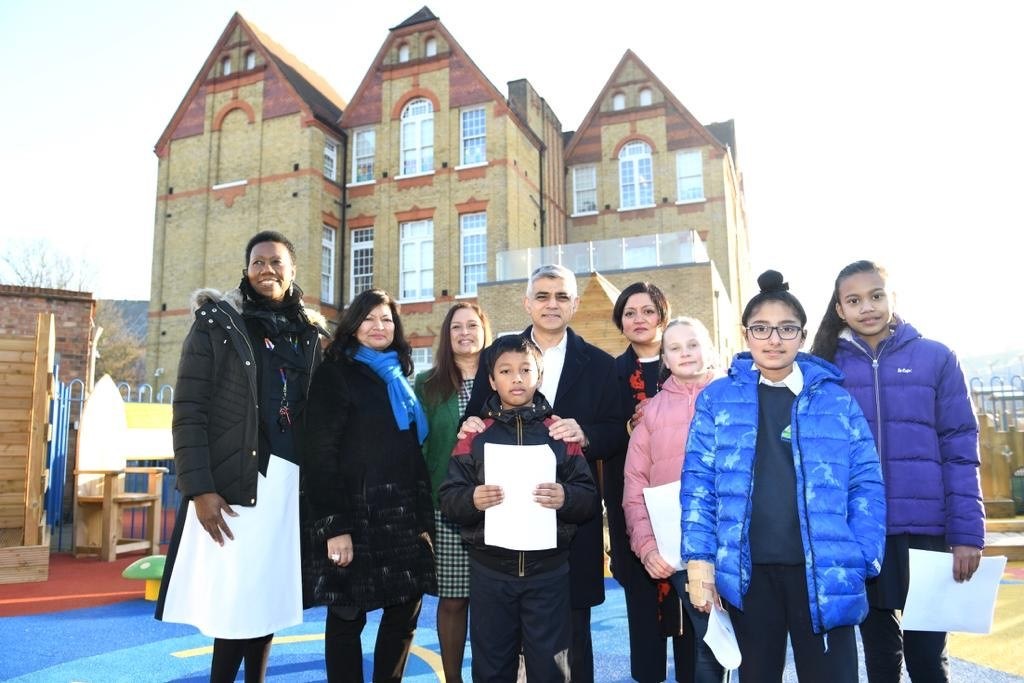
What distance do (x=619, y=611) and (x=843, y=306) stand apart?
3.76 meters

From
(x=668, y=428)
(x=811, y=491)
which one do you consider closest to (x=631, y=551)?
(x=668, y=428)

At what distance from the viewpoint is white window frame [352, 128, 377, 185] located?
23.5 meters

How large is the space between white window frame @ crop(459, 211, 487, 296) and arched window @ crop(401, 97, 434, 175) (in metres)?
2.57

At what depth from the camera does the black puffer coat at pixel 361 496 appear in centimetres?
324

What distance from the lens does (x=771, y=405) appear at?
9.09 ft

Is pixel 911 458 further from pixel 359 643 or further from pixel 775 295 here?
pixel 359 643

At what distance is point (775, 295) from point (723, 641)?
1394 millimetres

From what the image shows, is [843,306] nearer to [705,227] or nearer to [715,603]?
[715,603]

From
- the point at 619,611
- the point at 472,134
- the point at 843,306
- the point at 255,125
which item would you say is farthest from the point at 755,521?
the point at 255,125

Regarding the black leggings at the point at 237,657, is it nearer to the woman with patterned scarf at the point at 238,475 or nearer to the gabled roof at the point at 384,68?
the woman with patterned scarf at the point at 238,475

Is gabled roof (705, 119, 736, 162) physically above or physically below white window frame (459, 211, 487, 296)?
above

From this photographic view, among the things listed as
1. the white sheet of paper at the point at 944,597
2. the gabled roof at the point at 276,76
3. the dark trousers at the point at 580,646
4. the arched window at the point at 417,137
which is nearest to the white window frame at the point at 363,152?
the gabled roof at the point at 276,76

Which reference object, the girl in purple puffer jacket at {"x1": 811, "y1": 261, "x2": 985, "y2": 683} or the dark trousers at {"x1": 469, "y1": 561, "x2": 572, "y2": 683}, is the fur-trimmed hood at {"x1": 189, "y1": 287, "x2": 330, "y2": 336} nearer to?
the dark trousers at {"x1": 469, "y1": 561, "x2": 572, "y2": 683}

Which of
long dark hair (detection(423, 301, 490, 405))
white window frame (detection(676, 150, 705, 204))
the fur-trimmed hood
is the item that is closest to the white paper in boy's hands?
long dark hair (detection(423, 301, 490, 405))
